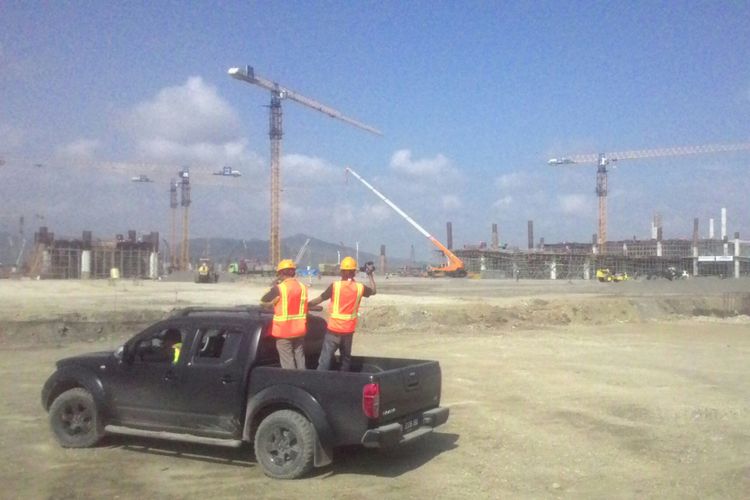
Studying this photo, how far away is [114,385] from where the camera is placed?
7.98 meters

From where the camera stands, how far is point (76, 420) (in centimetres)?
820

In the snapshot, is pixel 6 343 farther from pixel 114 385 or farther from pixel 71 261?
pixel 71 261

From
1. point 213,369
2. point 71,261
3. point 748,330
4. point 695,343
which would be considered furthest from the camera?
point 71,261

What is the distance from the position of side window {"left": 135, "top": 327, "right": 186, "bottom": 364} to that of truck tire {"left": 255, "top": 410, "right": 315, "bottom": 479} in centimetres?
139

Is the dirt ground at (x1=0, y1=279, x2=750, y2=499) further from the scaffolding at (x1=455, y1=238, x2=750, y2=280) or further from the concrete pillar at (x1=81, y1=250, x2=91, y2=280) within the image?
the scaffolding at (x1=455, y1=238, x2=750, y2=280)

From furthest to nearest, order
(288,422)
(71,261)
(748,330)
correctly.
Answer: (71,261)
(748,330)
(288,422)

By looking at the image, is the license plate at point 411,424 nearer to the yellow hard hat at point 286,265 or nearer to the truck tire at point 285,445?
the truck tire at point 285,445

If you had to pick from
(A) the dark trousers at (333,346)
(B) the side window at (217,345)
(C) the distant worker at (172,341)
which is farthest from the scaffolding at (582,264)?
(B) the side window at (217,345)

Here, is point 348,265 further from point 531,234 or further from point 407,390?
point 531,234

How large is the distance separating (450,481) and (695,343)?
627 inches

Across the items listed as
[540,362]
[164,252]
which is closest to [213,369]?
[540,362]

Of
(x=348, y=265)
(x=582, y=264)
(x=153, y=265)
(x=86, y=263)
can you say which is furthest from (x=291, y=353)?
(x=582, y=264)


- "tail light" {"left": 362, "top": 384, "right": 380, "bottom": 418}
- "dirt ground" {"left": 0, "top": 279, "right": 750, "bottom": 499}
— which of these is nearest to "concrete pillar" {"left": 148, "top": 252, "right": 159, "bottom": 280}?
"dirt ground" {"left": 0, "top": 279, "right": 750, "bottom": 499}

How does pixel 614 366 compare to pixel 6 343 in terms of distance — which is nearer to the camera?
pixel 614 366
